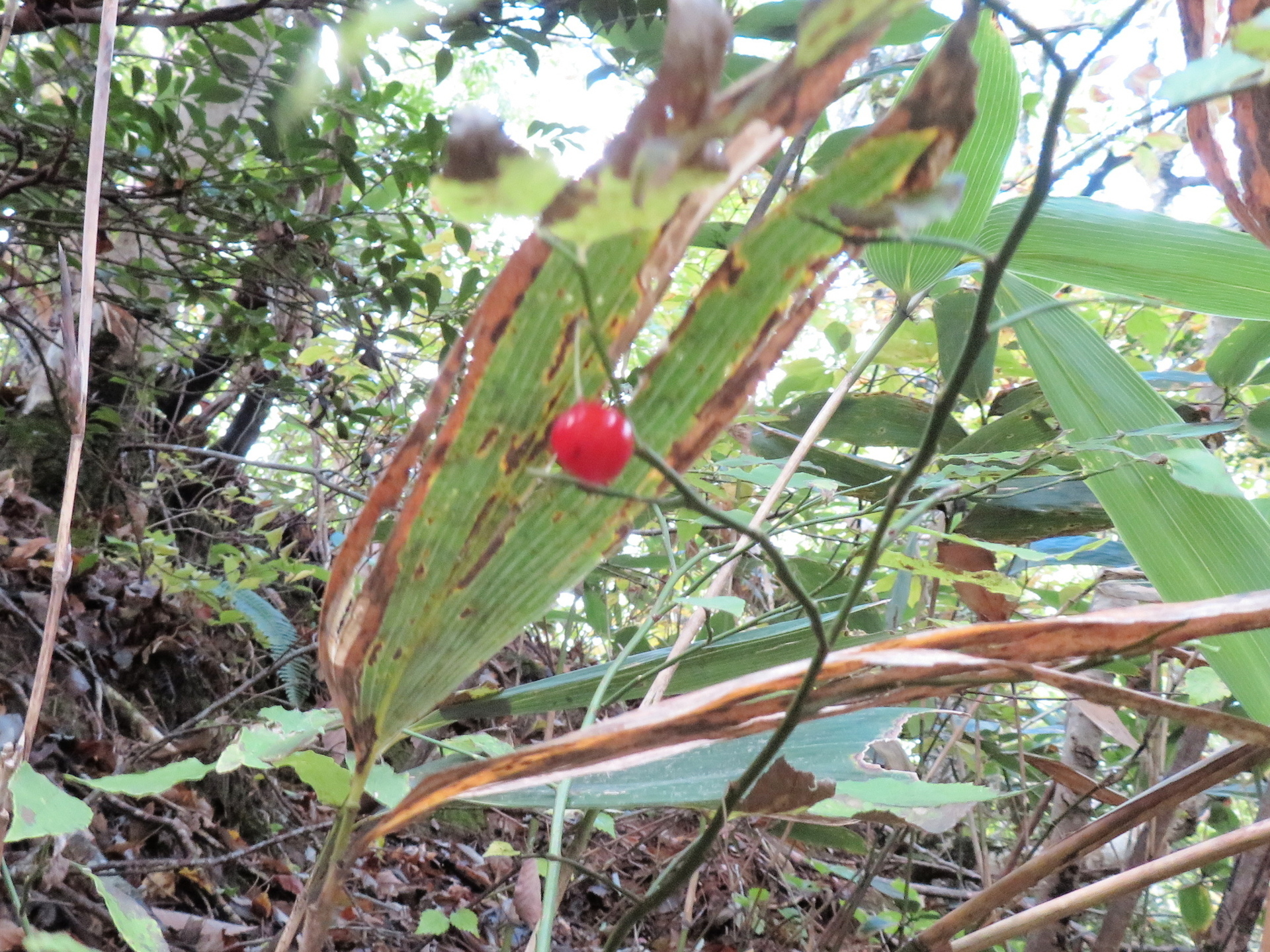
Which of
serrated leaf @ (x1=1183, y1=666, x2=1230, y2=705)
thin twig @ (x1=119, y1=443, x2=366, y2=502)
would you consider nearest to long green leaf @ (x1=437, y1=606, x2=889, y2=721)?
serrated leaf @ (x1=1183, y1=666, x2=1230, y2=705)

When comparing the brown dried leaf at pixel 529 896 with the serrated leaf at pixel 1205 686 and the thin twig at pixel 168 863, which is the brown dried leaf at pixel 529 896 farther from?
the serrated leaf at pixel 1205 686

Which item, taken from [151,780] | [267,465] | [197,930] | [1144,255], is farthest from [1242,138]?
[267,465]

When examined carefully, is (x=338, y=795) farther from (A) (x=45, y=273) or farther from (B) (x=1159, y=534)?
(A) (x=45, y=273)

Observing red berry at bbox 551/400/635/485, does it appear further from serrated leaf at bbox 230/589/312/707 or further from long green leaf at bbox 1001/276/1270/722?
serrated leaf at bbox 230/589/312/707

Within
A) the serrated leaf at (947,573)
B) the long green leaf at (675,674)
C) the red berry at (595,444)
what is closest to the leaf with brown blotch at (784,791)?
the long green leaf at (675,674)

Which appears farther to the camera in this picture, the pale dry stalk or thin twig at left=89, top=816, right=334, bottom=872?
thin twig at left=89, top=816, right=334, bottom=872

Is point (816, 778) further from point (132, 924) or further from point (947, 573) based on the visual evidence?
point (132, 924)
